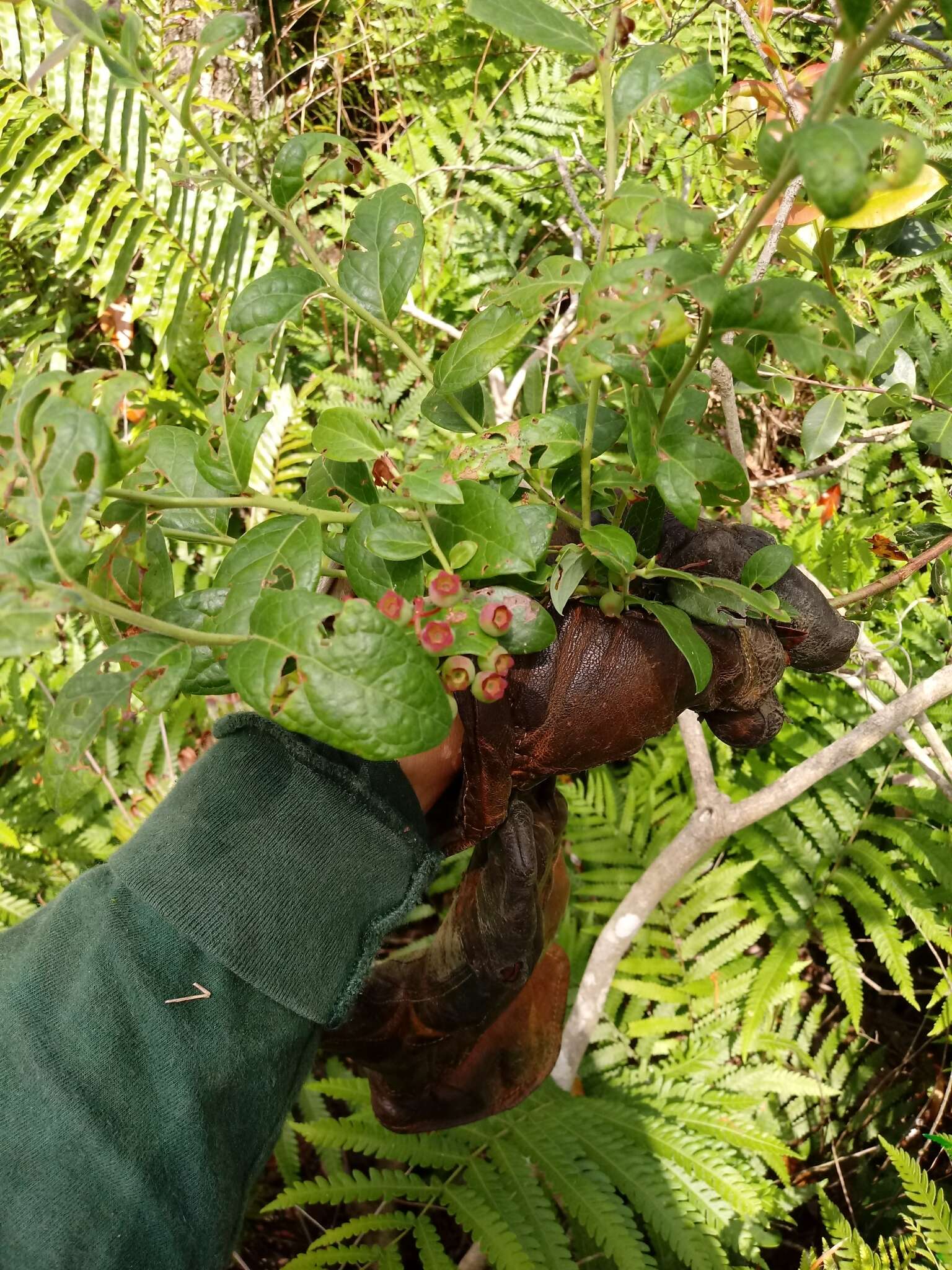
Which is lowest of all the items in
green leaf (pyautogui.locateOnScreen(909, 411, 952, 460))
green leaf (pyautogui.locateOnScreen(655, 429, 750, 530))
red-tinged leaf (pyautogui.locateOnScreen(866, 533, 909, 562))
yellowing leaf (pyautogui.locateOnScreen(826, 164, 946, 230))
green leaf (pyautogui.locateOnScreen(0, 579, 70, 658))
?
red-tinged leaf (pyautogui.locateOnScreen(866, 533, 909, 562))

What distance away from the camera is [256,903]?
0.92 meters

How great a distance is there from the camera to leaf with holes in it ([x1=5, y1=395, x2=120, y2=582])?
579 mm

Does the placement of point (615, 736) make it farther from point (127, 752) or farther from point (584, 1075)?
point (127, 752)

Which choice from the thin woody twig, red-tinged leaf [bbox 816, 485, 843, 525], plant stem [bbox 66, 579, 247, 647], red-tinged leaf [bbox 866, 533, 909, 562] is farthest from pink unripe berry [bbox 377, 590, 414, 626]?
red-tinged leaf [bbox 816, 485, 843, 525]

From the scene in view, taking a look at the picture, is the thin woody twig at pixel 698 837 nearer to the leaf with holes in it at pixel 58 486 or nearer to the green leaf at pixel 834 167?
the green leaf at pixel 834 167

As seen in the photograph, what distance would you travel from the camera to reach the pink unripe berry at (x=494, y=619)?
0.74 m

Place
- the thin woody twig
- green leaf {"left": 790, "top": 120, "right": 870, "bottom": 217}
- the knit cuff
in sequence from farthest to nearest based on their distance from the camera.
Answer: the thin woody twig, the knit cuff, green leaf {"left": 790, "top": 120, "right": 870, "bottom": 217}

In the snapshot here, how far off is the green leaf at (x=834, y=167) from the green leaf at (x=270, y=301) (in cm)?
49

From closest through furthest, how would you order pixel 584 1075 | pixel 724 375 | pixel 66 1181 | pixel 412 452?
pixel 66 1181 → pixel 724 375 → pixel 584 1075 → pixel 412 452

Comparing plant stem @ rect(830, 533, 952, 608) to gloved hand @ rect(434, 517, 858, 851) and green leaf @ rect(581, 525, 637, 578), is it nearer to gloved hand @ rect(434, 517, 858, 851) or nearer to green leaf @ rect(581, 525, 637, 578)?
gloved hand @ rect(434, 517, 858, 851)

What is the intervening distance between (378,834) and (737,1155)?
5.14ft

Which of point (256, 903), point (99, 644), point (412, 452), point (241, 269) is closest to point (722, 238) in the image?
point (412, 452)

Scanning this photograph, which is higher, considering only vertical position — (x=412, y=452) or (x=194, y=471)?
(x=194, y=471)

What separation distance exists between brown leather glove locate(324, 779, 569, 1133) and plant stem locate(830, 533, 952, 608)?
0.45 meters
